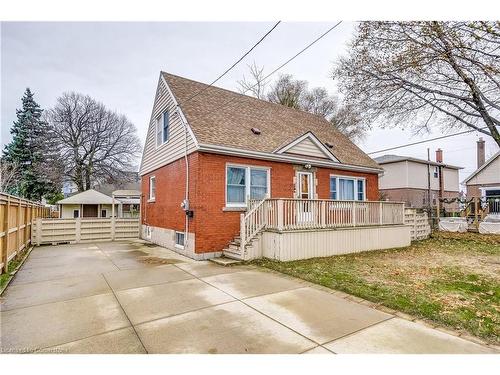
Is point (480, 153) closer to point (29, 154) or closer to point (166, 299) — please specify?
point (166, 299)

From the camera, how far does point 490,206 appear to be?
21.7 metres

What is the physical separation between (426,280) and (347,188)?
7.27 metres

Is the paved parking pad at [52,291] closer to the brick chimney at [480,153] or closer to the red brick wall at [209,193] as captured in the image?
the red brick wall at [209,193]

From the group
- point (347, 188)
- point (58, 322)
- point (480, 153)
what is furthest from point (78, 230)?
point (480, 153)

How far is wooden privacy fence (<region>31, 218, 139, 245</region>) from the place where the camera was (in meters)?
12.2

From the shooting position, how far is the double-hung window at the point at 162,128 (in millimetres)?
12125

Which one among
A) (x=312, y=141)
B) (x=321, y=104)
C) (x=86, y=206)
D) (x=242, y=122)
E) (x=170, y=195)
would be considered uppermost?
(x=321, y=104)

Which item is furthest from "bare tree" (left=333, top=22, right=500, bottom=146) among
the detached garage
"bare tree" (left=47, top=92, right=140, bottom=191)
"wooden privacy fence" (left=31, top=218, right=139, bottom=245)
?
"bare tree" (left=47, top=92, right=140, bottom=191)

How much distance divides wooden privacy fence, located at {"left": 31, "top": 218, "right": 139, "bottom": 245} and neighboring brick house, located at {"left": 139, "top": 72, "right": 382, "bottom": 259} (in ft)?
3.33

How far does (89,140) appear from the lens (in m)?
32.4

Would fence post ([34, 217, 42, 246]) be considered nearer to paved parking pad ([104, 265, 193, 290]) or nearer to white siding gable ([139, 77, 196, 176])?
white siding gable ([139, 77, 196, 176])
